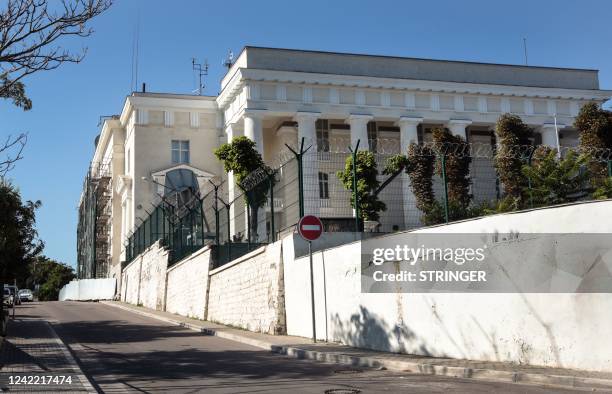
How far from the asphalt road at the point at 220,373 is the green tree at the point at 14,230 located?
9.44 feet

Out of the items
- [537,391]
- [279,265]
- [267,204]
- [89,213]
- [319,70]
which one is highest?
Answer: [319,70]

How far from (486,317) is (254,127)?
38.4 metres

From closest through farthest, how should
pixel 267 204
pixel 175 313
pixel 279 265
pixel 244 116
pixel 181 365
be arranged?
1. pixel 181 365
2. pixel 279 265
3. pixel 267 204
4. pixel 175 313
5. pixel 244 116

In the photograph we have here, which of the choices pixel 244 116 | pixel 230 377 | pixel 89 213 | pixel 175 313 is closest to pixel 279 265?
pixel 230 377

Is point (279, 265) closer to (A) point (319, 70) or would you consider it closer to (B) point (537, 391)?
(B) point (537, 391)

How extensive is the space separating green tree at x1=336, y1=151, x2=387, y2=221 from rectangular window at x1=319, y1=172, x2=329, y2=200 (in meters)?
0.91

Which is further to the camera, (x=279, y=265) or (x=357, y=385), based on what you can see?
(x=279, y=265)

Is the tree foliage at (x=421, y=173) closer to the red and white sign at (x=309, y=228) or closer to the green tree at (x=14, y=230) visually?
the red and white sign at (x=309, y=228)

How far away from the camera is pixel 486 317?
34.7 feet

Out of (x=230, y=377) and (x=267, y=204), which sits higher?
(x=267, y=204)

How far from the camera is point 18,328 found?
794 inches

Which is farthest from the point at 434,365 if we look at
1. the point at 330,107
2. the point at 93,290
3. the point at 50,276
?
the point at 50,276

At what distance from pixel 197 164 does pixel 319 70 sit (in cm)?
1268

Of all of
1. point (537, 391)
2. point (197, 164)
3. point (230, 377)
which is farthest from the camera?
point (197, 164)
